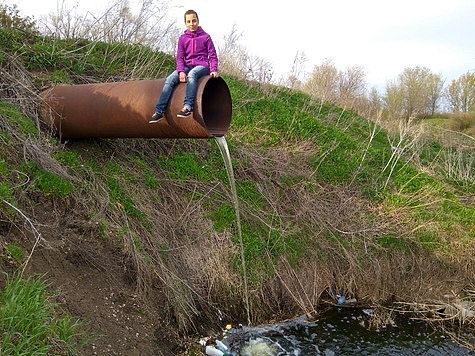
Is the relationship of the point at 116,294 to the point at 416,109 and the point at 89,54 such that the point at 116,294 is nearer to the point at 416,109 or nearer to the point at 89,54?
the point at 89,54

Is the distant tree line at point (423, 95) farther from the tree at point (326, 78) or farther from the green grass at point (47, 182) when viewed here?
the green grass at point (47, 182)

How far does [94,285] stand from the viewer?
450 cm

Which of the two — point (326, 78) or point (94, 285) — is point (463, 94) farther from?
point (94, 285)

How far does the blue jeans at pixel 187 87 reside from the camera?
445 centimetres

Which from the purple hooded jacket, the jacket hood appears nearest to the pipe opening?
the purple hooded jacket

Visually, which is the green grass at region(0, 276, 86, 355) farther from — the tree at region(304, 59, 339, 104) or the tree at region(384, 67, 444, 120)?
the tree at region(384, 67, 444, 120)

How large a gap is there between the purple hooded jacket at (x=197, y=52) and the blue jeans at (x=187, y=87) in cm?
30


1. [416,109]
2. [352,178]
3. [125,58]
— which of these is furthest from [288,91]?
[416,109]

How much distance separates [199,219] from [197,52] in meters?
2.17

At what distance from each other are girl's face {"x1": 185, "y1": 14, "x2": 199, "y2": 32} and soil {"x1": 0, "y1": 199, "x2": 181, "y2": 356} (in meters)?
2.36

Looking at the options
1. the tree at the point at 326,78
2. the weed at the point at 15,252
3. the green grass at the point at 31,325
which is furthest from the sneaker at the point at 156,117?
the tree at the point at 326,78

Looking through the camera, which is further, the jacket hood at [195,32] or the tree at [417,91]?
the tree at [417,91]

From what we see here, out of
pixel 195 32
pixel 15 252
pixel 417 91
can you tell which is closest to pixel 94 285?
pixel 15 252

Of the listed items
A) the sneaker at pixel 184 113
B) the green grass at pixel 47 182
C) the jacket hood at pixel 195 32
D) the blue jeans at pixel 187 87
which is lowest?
the green grass at pixel 47 182
